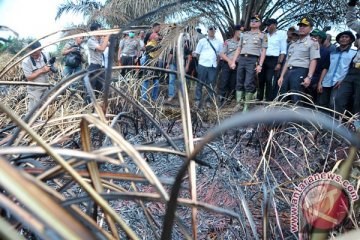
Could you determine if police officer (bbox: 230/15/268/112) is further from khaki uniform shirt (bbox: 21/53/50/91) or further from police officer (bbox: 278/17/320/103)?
khaki uniform shirt (bbox: 21/53/50/91)

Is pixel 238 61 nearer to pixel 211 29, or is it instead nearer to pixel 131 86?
A: pixel 211 29

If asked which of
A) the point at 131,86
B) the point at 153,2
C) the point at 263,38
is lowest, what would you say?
the point at 131,86

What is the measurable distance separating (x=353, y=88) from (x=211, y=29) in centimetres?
201

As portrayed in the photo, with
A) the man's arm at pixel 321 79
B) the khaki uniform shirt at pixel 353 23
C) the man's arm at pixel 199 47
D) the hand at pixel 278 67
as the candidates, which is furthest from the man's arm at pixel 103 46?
the khaki uniform shirt at pixel 353 23

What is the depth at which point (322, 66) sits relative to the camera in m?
3.50

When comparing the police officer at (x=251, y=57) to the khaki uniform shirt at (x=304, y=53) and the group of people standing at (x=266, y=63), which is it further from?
the khaki uniform shirt at (x=304, y=53)

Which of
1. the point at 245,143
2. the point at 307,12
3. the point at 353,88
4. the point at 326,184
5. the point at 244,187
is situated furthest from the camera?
the point at 307,12

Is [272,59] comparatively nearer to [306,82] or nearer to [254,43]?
[254,43]

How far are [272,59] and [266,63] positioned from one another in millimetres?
71

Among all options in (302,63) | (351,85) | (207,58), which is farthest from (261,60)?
(351,85)

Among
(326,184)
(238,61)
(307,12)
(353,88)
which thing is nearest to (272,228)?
(326,184)

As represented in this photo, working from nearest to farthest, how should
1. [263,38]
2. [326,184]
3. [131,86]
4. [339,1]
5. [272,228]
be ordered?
[326,184] < [272,228] < [131,86] < [263,38] < [339,1]

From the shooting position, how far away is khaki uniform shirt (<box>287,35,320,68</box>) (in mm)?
3223

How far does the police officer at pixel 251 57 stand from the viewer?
3719 millimetres
